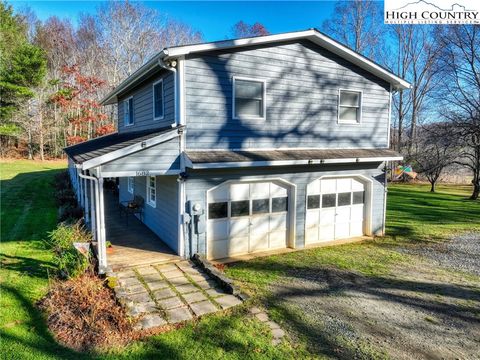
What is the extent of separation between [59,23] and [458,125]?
4167 centimetres

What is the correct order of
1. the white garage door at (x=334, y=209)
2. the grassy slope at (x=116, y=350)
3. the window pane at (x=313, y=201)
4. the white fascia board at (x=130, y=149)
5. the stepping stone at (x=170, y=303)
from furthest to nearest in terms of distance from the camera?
the white garage door at (x=334, y=209) < the window pane at (x=313, y=201) < the white fascia board at (x=130, y=149) < the stepping stone at (x=170, y=303) < the grassy slope at (x=116, y=350)

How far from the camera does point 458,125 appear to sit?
66.0 feet

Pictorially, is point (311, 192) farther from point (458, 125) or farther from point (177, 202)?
point (458, 125)

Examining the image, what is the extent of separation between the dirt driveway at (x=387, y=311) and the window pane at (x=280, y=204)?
231cm

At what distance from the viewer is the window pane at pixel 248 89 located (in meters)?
9.47

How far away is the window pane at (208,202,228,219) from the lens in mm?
9453

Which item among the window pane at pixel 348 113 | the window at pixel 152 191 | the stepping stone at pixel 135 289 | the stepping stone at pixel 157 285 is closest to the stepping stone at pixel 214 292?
the stepping stone at pixel 157 285

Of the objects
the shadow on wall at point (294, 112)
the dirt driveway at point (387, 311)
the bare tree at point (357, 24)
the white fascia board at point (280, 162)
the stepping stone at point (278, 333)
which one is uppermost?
the bare tree at point (357, 24)

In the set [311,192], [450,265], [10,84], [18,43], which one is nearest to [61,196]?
[311,192]

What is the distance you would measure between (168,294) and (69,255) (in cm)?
256

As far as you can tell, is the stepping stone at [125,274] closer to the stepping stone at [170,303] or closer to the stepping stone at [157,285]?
the stepping stone at [157,285]

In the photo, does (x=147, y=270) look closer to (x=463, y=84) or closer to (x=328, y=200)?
(x=328, y=200)

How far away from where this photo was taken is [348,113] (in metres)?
11.6
